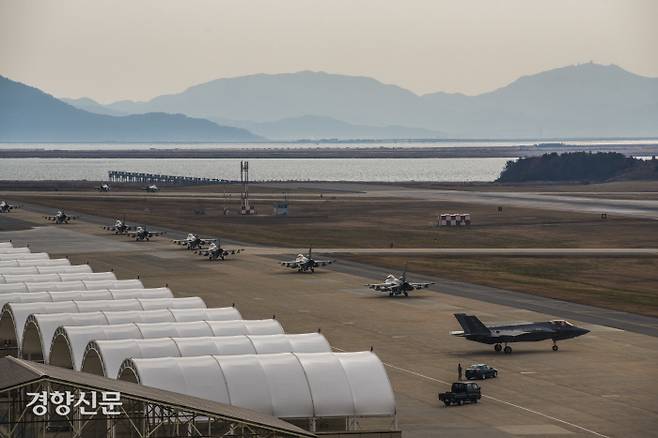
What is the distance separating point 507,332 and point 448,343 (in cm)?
593

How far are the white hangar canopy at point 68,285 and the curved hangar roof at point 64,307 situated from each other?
29.9ft

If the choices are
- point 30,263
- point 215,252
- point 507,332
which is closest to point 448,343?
point 507,332

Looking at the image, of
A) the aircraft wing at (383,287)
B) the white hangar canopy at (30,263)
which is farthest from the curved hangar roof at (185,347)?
the white hangar canopy at (30,263)

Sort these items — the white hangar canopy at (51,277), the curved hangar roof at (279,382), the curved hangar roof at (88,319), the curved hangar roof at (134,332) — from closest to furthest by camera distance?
the curved hangar roof at (279,382), the curved hangar roof at (134,332), the curved hangar roof at (88,319), the white hangar canopy at (51,277)

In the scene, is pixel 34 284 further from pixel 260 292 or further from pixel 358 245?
pixel 358 245

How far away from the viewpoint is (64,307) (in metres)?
91.9

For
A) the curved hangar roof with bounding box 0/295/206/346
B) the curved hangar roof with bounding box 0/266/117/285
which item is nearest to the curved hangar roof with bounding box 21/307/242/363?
the curved hangar roof with bounding box 0/295/206/346

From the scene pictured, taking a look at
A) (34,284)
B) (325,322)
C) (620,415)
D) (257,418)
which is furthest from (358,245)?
(257,418)

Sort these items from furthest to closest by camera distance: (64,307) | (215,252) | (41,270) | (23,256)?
(215,252) → (23,256) → (41,270) → (64,307)

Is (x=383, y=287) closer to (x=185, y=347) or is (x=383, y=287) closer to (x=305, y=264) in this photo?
(x=305, y=264)

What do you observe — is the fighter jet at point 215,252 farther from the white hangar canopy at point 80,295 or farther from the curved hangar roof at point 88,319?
the curved hangar roof at point 88,319

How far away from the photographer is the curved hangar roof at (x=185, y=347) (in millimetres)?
70625

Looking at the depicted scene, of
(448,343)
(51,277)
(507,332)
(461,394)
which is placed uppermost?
(51,277)

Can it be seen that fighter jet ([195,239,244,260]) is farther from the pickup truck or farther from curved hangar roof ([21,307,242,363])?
the pickup truck
